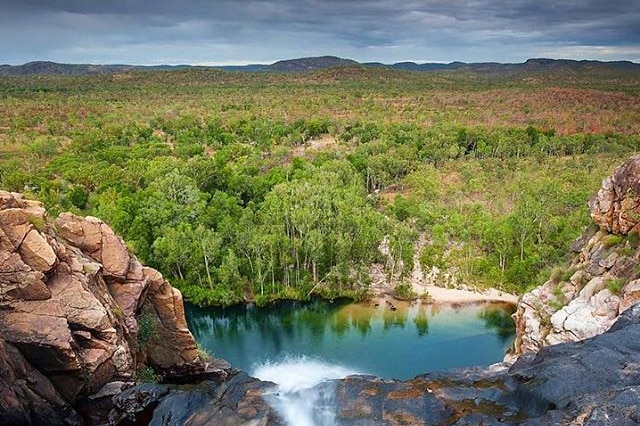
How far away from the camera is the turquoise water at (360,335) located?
145 ft

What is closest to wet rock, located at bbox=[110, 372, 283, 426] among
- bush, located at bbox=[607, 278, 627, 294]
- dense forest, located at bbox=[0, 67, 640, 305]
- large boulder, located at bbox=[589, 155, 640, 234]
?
bush, located at bbox=[607, 278, 627, 294]

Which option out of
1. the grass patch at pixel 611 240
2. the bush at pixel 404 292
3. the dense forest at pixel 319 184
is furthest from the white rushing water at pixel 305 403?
the bush at pixel 404 292

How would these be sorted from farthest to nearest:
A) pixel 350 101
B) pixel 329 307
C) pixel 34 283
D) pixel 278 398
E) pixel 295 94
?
pixel 295 94 → pixel 350 101 → pixel 329 307 → pixel 278 398 → pixel 34 283

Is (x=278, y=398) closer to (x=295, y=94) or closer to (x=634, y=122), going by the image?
(x=634, y=122)

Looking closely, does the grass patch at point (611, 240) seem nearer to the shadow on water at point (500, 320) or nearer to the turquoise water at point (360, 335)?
the turquoise water at point (360, 335)


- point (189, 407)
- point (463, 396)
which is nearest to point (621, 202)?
point (463, 396)

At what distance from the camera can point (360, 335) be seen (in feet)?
161

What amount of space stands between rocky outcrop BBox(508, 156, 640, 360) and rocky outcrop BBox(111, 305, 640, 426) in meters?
4.10

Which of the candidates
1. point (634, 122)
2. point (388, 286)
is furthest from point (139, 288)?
point (634, 122)

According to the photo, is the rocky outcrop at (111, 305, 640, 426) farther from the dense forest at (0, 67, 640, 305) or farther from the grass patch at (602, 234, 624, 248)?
the dense forest at (0, 67, 640, 305)

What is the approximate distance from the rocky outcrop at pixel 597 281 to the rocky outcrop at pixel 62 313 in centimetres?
2517

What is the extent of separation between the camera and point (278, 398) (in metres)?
26.0

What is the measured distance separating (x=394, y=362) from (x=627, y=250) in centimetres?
1939

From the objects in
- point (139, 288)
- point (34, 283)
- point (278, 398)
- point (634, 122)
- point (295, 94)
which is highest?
point (295, 94)
